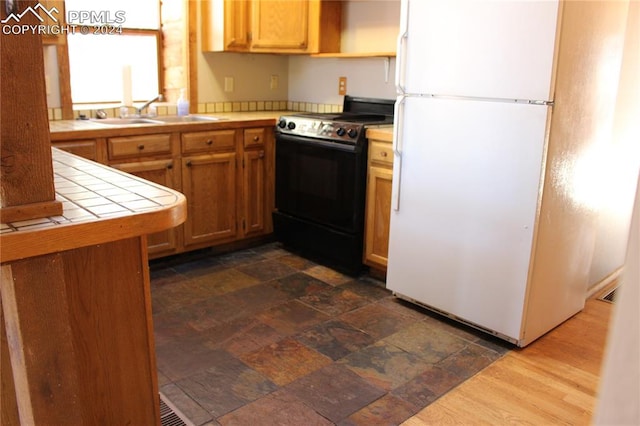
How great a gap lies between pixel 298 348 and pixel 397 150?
3.63ft

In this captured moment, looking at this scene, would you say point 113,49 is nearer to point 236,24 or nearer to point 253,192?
point 236,24

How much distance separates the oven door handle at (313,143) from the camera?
323 cm

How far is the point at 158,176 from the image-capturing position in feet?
10.8

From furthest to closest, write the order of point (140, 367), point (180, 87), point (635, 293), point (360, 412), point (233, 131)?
1. point (180, 87)
2. point (233, 131)
3. point (360, 412)
4. point (140, 367)
5. point (635, 293)

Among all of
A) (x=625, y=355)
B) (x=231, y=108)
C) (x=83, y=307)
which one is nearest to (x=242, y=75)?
(x=231, y=108)

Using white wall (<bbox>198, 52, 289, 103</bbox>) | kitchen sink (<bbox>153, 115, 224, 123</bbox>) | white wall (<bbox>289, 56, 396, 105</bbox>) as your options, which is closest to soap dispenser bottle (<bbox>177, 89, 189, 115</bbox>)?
kitchen sink (<bbox>153, 115, 224, 123</bbox>)

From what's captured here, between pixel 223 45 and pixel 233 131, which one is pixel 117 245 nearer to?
pixel 233 131

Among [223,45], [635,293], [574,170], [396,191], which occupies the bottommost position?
[396,191]

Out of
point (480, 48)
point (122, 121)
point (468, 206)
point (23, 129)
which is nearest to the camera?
point (23, 129)

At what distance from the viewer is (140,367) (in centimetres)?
146

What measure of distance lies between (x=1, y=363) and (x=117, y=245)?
39cm

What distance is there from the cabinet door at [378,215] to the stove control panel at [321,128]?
233 millimetres

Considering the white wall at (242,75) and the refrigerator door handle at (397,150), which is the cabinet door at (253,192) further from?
the refrigerator door handle at (397,150)

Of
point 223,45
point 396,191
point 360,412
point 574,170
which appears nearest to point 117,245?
point 360,412
